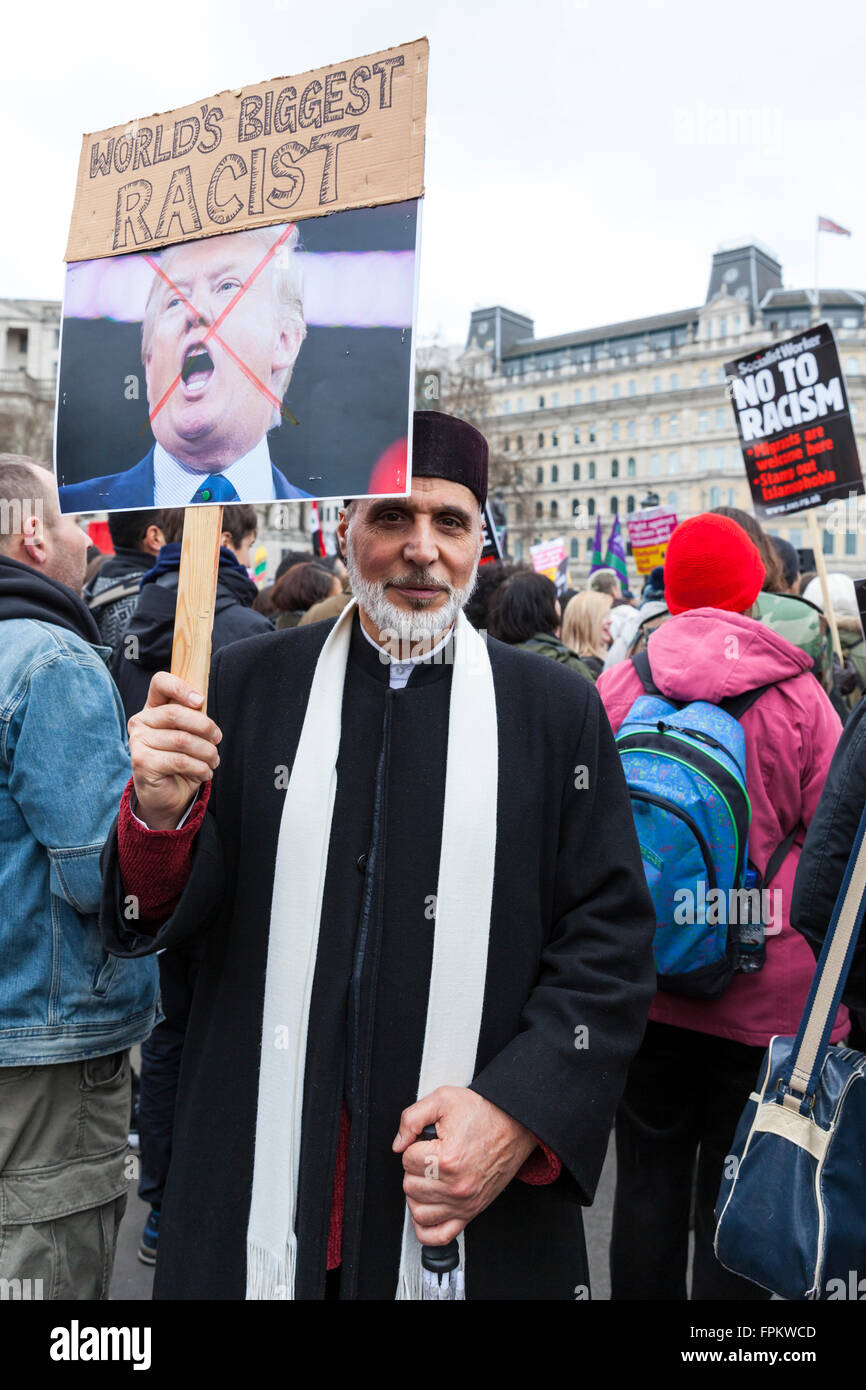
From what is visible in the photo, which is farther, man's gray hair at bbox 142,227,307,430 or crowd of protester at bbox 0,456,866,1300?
crowd of protester at bbox 0,456,866,1300

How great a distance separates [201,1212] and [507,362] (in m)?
87.0

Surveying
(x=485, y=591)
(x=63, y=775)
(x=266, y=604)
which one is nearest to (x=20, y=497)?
(x=63, y=775)

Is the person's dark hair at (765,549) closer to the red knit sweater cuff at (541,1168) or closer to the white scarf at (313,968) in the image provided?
the white scarf at (313,968)

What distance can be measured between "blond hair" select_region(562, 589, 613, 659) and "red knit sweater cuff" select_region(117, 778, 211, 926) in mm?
4926

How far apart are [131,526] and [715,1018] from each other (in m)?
2.88

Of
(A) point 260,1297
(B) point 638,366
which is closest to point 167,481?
(A) point 260,1297

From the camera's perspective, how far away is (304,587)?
5430 millimetres

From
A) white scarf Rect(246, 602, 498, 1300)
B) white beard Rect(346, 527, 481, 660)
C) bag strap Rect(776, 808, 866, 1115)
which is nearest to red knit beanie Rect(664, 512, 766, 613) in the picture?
bag strap Rect(776, 808, 866, 1115)

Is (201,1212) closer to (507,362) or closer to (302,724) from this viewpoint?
(302,724)

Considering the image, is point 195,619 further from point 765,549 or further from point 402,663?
point 765,549

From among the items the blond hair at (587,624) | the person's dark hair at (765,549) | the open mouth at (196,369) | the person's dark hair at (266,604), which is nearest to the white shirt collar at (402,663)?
the open mouth at (196,369)

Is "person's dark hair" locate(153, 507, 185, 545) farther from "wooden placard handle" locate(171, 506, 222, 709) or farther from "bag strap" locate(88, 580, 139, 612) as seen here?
"wooden placard handle" locate(171, 506, 222, 709)

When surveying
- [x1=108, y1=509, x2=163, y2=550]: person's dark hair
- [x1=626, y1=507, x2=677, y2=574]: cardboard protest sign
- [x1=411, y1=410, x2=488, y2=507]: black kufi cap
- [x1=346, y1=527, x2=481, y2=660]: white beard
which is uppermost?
[x1=626, y1=507, x2=677, y2=574]: cardboard protest sign

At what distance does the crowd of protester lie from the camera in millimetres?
2123
